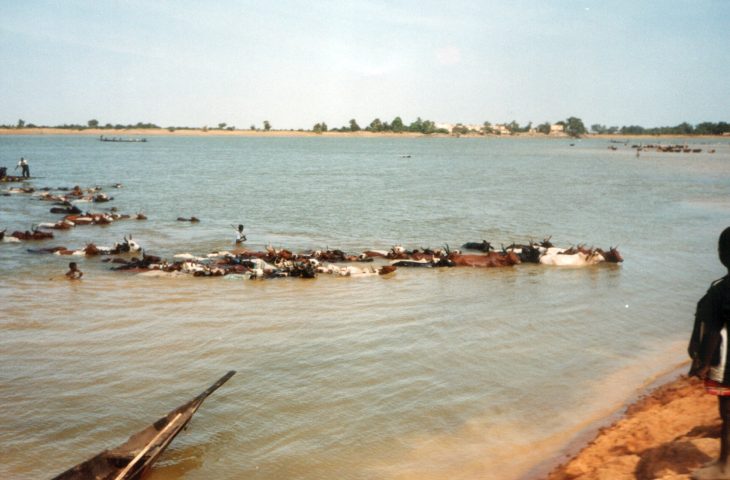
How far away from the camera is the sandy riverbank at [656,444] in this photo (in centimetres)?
508

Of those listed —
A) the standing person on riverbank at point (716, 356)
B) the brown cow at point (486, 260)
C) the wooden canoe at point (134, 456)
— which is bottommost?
the wooden canoe at point (134, 456)

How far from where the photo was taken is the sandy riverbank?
16.7 feet

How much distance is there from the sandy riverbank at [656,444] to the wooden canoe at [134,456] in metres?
4.11

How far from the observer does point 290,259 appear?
648 inches

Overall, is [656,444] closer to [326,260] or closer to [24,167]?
[326,260]

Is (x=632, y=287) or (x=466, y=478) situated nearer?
(x=466, y=478)

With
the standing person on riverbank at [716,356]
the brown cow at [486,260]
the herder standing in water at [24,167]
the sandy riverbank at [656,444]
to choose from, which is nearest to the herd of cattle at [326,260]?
the brown cow at [486,260]

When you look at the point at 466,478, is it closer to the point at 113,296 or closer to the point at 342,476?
the point at 342,476

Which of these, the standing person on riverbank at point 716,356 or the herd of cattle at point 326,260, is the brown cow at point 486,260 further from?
→ the standing person on riverbank at point 716,356

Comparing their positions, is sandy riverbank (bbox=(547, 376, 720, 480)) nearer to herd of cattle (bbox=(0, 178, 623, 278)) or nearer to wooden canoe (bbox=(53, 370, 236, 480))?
wooden canoe (bbox=(53, 370, 236, 480))

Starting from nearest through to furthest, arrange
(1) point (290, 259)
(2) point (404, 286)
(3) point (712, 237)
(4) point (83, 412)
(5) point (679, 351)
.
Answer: (4) point (83, 412) < (5) point (679, 351) < (2) point (404, 286) < (1) point (290, 259) < (3) point (712, 237)

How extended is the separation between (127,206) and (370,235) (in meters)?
17.1

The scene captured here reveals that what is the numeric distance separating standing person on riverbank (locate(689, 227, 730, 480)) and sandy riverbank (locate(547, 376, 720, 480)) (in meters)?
0.33

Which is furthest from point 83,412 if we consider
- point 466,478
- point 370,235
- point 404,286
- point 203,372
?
point 370,235
